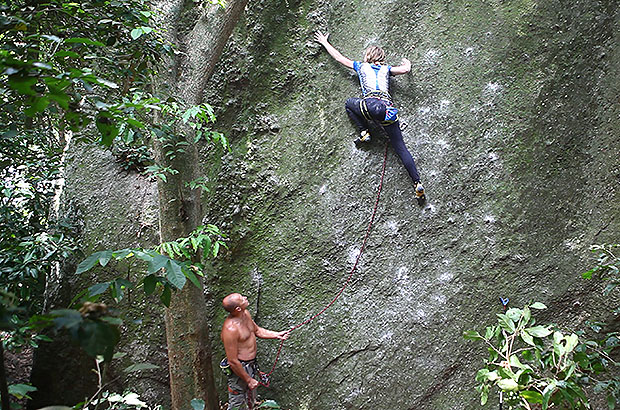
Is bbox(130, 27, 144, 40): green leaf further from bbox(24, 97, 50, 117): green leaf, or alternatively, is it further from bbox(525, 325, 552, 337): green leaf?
bbox(525, 325, 552, 337): green leaf

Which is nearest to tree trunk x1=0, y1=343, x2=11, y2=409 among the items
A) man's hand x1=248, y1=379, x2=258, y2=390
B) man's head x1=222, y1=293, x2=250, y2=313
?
man's head x1=222, y1=293, x2=250, y2=313

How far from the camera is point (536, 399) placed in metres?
2.21

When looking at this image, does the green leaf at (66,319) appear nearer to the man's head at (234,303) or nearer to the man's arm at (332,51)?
the man's head at (234,303)

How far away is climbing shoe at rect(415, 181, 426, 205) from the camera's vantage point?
413cm

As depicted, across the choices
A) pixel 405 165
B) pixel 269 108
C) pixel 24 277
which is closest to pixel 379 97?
pixel 405 165

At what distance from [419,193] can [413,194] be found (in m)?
0.15

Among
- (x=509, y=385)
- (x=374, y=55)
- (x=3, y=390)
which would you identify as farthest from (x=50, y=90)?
(x=374, y=55)

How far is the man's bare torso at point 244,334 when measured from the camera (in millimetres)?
3771

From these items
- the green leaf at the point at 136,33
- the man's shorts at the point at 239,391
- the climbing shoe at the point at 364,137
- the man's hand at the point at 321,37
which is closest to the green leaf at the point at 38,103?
the green leaf at the point at 136,33

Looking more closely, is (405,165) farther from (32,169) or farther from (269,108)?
(32,169)

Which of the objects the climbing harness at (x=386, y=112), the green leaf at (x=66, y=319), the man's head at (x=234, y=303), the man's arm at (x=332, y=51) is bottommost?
the man's head at (x=234, y=303)

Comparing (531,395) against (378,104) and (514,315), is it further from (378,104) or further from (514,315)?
(378,104)

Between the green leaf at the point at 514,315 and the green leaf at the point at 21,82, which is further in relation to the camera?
the green leaf at the point at 514,315

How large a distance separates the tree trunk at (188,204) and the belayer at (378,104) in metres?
1.43
